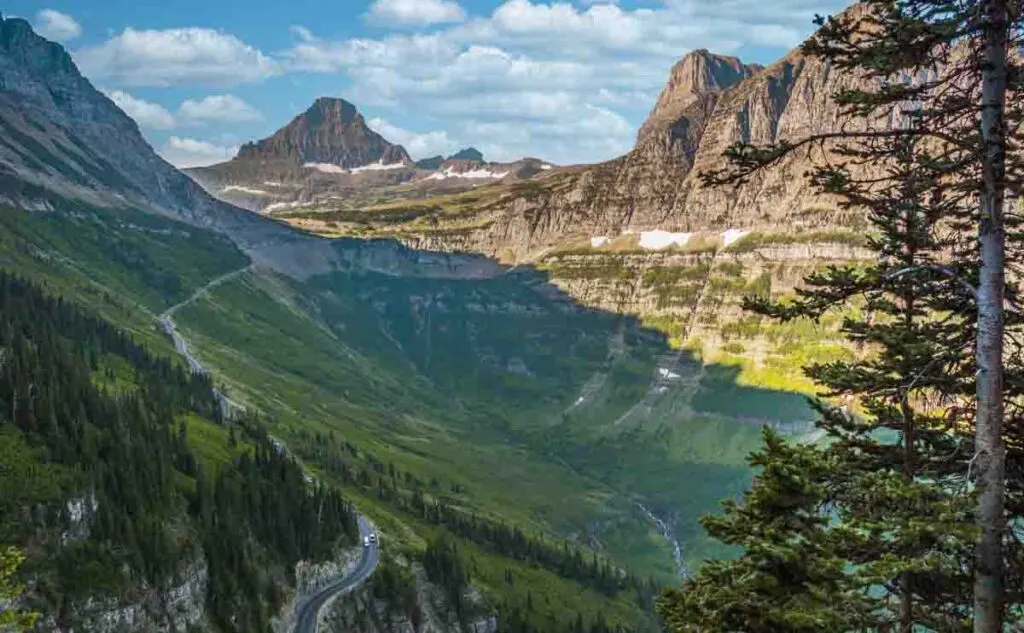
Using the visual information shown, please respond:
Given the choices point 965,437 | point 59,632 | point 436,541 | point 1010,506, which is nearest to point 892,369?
point 965,437

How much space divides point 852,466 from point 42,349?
5879 inches

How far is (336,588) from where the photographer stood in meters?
153

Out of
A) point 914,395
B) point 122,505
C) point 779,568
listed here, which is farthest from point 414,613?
point 914,395

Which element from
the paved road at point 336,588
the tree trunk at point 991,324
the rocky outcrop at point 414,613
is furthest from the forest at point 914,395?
the rocky outcrop at point 414,613

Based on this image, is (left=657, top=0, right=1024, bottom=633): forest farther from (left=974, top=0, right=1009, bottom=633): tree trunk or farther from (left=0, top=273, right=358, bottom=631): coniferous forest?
(left=0, top=273, right=358, bottom=631): coniferous forest

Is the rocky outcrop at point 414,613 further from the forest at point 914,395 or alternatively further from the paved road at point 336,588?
the forest at point 914,395

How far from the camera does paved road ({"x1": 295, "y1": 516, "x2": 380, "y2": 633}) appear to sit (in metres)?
135

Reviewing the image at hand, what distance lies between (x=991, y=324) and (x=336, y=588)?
147m

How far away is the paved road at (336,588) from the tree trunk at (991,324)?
127 meters

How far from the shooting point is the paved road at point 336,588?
13525 centimetres

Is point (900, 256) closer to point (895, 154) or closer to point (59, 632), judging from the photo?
point (895, 154)

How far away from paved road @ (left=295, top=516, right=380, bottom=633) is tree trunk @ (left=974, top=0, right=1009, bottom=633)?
4999 inches

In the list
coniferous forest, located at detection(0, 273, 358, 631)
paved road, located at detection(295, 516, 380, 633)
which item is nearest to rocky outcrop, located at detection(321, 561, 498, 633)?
paved road, located at detection(295, 516, 380, 633)

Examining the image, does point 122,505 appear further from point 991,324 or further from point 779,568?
point 991,324
